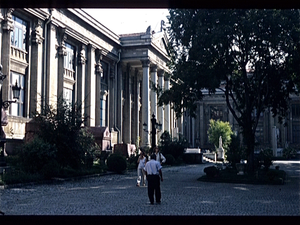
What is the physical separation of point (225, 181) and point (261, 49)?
22.6ft

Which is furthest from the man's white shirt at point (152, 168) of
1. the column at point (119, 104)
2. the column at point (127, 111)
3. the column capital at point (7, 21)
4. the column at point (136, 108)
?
the column at point (136, 108)

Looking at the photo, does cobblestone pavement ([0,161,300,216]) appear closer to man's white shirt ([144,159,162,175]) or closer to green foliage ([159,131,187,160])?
man's white shirt ([144,159,162,175])

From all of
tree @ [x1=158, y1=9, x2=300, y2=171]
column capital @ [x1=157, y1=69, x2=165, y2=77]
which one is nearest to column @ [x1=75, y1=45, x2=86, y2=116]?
column capital @ [x1=157, y1=69, x2=165, y2=77]

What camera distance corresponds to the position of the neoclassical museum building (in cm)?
2958

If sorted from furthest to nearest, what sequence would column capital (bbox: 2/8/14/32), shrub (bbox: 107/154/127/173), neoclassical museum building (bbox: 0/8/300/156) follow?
neoclassical museum building (bbox: 0/8/300/156)
column capital (bbox: 2/8/14/32)
shrub (bbox: 107/154/127/173)

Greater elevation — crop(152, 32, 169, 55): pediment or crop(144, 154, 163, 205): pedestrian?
crop(152, 32, 169, 55): pediment

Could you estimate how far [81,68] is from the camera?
40.0 metres

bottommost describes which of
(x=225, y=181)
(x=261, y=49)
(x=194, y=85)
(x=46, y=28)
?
(x=225, y=181)

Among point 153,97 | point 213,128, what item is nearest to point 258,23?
point 153,97

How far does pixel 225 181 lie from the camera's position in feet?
67.0

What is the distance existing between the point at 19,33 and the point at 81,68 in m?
10.1

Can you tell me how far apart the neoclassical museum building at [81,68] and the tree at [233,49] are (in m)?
5.62
